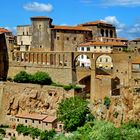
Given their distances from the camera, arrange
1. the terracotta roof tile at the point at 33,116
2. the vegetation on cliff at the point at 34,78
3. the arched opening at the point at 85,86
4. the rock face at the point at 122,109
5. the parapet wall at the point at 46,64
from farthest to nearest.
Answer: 1. the vegetation on cliff at the point at 34,78
2. the parapet wall at the point at 46,64
3. the arched opening at the point at 85,86
4. the terracotta roof tile at the point at 33,116
5. the rock face at the point at 122,109

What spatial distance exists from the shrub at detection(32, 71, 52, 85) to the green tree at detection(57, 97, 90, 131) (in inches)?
200

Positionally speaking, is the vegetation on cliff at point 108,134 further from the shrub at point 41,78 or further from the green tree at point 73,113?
the shrub at point 41,78

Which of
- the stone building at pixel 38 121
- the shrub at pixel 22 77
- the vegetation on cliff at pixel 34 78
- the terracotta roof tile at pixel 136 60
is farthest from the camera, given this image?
the shrub at pixel 22 77

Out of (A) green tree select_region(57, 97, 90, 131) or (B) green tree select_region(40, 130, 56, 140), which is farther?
(A) green tree select_region(57, 97, 90, 131)

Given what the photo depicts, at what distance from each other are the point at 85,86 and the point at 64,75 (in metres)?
2.78

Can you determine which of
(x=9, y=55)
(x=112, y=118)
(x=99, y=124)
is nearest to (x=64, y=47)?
(x=9, y=55)

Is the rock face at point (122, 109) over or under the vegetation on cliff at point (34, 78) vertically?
under

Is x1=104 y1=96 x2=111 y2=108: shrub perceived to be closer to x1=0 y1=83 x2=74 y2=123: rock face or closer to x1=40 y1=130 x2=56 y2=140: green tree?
x1=0 y1=83 x2=74 y2=123: rock face

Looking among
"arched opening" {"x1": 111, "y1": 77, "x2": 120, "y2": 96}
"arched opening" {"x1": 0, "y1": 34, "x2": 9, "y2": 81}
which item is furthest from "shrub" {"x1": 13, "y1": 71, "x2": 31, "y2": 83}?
"arched opening" {"x1": 111, "y1": 77, "x2": 120, "y2": 96}

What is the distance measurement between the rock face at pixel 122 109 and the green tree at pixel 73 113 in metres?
1.63

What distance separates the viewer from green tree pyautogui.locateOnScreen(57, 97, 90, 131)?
2046 inches

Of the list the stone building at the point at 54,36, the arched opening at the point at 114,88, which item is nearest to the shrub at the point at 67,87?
the arched opening at the point at 114,88

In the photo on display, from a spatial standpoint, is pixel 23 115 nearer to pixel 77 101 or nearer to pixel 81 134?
pixel 77 101

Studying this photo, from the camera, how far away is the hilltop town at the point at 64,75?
52.2m
